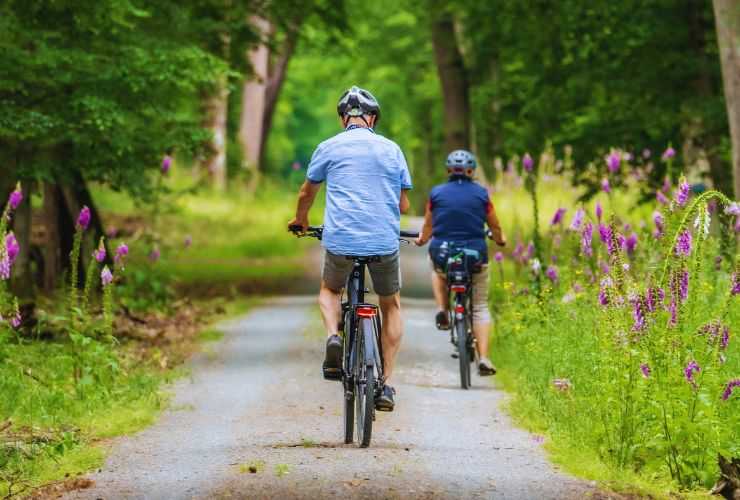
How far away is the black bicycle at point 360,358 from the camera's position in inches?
338

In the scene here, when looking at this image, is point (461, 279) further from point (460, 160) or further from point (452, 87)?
point (452, 87)

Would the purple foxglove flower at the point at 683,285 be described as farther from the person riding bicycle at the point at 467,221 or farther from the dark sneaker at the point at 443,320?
the dark sneaker at the point at 443,320

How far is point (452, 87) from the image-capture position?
31953 millimetres

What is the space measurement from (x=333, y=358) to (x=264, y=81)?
13083 millimetres

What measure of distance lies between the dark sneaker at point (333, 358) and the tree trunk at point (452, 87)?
74.4 ft

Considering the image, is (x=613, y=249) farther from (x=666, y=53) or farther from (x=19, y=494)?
(x=666, y=53)

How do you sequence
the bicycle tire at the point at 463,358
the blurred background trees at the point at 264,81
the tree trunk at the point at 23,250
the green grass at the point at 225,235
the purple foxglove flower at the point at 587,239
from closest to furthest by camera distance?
1. the purple foxglove flower at the point at 587,239
2. the bicycle tire at the point at 463,358
3. the blurred background trees at the point at 264,81
4. the tree trunk at the point at 23,250
5. the green grass at the point at 225,235

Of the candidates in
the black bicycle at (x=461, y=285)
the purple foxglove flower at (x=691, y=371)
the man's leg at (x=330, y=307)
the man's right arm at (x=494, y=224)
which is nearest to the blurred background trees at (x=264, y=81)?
the man's right arm at (x=494, y=224)

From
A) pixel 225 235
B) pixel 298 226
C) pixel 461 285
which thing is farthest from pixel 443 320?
pixel 225 235

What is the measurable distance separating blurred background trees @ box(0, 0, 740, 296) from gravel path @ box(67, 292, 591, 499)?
112 inches

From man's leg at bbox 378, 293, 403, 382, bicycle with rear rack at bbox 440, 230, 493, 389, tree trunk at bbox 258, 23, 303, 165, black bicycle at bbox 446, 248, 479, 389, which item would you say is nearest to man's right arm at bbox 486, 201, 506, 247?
bicycle with rear rack at bbox 440, 230, 493, 389

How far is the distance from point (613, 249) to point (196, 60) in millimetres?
7596

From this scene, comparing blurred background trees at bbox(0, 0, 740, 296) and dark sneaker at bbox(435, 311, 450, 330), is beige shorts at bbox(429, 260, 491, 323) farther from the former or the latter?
blurred background trees at bbox(0, 0, 740, 296)

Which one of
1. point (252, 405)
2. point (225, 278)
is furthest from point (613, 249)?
point (225, 278)
